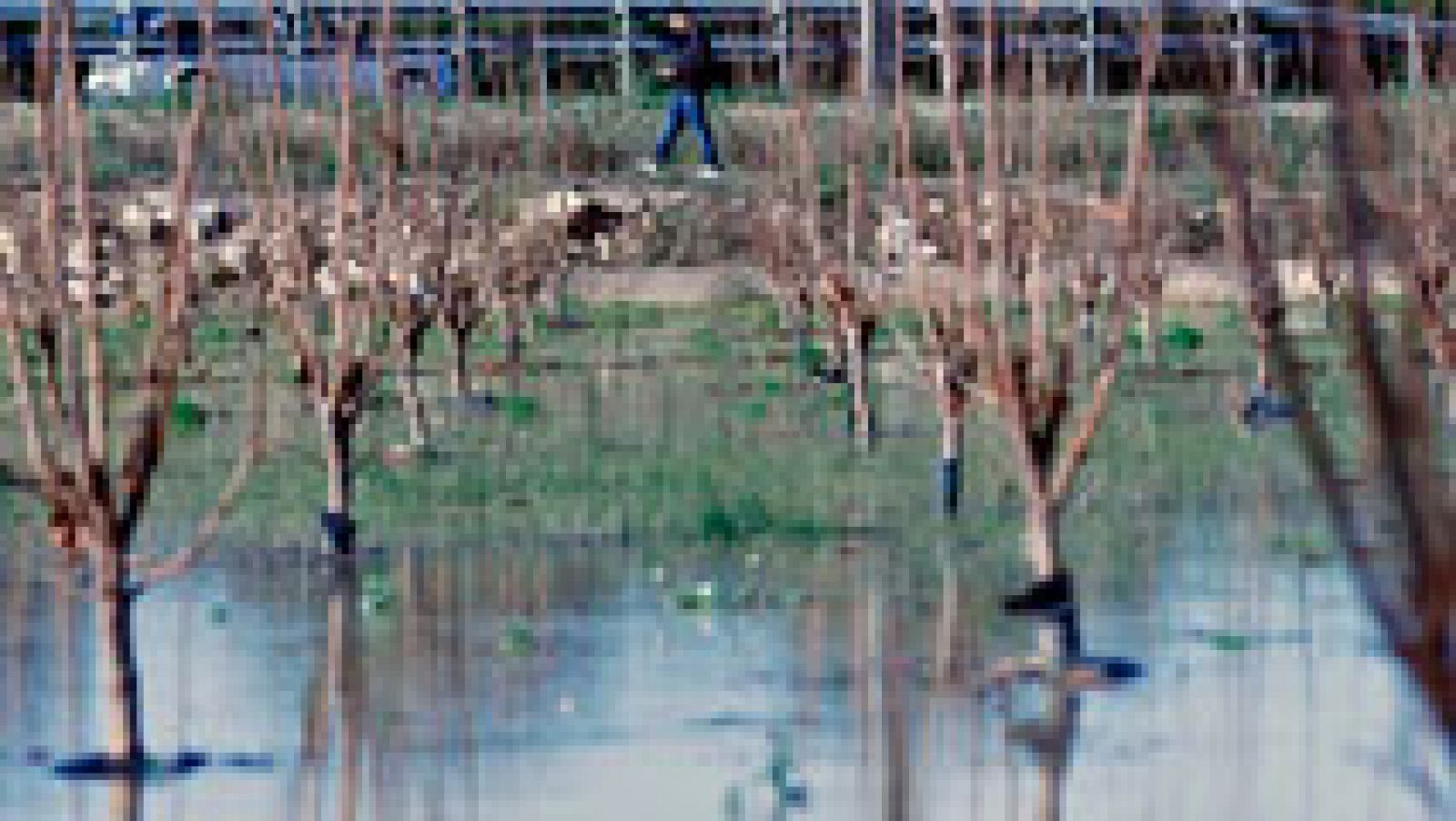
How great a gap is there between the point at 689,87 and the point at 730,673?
903 inches

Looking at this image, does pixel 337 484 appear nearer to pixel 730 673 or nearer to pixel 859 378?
pixel 730 673

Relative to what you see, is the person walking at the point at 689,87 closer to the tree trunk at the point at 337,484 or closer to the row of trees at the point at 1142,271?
the row of trees at the point at 1142,271

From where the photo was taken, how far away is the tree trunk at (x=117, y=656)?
11.3 metres

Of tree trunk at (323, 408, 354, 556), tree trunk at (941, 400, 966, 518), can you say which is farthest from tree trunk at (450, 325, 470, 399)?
tree trunk at (323, 408, 354, 556)

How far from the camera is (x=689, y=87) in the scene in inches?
1410

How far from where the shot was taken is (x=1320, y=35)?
4.29 metres

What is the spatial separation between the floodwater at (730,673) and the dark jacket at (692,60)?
15.6 metres

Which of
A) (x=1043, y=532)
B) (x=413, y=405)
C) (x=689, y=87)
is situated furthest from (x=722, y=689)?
(x=689, y=87)

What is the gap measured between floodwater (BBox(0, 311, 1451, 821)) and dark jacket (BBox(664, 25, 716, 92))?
15648mm

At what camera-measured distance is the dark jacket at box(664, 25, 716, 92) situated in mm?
35344

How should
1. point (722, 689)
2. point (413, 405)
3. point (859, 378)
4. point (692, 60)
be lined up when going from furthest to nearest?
1. point (692, 60)
2. point (413, 405)
3. point (859, 378)
4. point (722, 689)

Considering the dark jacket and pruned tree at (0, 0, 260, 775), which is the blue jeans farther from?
pruned tree at (0, 0, 260, 775)

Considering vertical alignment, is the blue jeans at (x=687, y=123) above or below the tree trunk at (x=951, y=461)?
above

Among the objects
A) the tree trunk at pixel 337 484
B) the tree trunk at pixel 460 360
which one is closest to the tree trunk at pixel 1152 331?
the tree trunk at pixel 460 360
